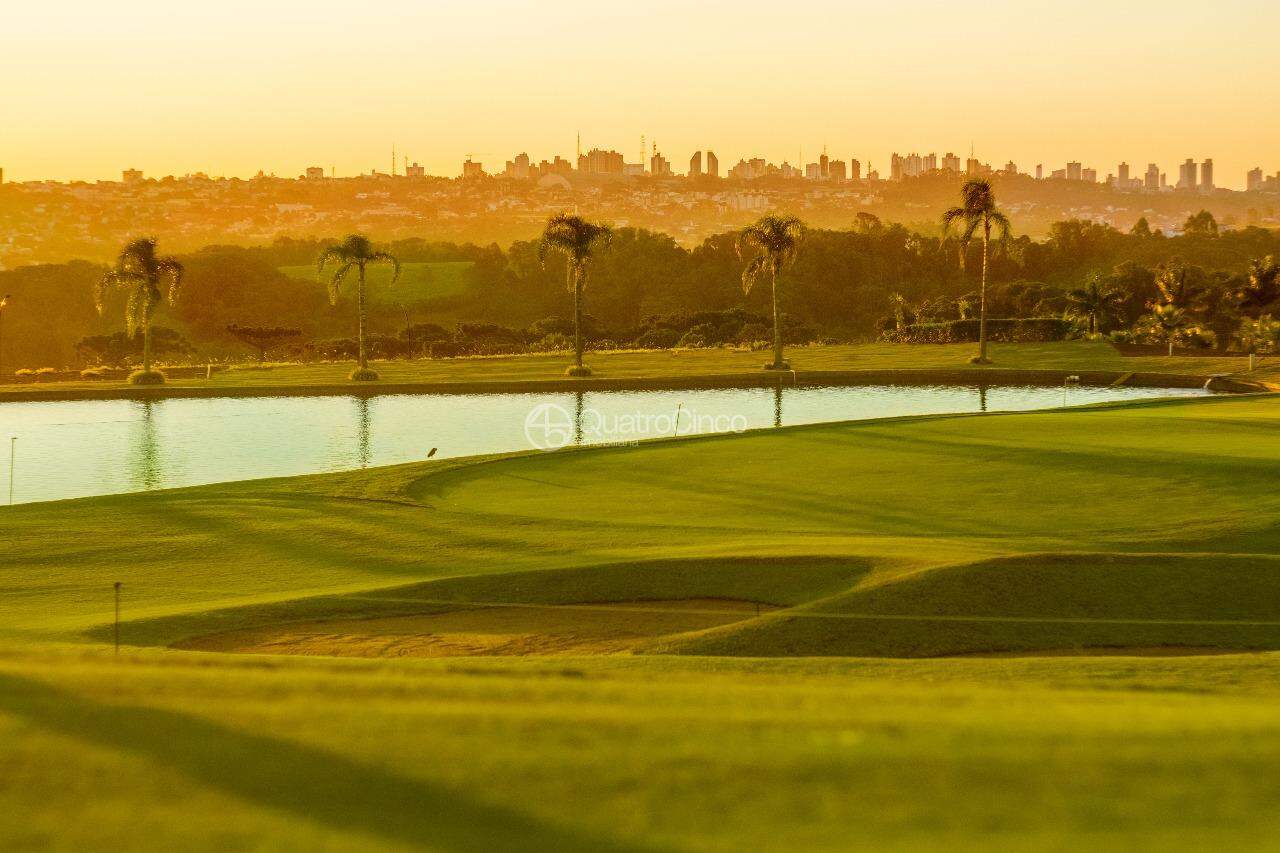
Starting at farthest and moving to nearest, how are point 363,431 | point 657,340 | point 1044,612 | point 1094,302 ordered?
1. point 657,340
2. point 1094,302
3. point 363,431
4. point 1044,612

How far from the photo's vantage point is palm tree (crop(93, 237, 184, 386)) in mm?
38344

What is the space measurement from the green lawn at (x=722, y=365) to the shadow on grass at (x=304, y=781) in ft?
115

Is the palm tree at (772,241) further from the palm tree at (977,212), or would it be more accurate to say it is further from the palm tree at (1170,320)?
the palm tree at (1170,320)

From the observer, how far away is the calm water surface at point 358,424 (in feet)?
73.2

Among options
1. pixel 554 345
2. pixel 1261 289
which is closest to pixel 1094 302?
pixel 1261 289

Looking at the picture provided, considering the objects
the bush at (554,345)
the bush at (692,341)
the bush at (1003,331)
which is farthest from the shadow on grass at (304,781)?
the bush at (692,341)

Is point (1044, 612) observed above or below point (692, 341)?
below

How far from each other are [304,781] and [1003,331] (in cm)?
5203

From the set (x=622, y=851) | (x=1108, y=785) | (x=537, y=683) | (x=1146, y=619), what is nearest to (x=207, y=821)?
(x=622, y=851)

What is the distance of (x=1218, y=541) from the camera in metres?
10.5

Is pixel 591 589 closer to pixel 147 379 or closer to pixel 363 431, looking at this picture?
pixel 363 431

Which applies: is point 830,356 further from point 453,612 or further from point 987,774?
point 987,774

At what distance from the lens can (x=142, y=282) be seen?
1563 inches

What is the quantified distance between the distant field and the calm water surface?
60.4 meters
